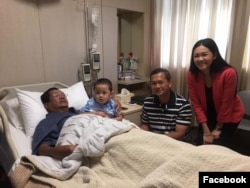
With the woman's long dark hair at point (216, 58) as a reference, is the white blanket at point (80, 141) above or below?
below

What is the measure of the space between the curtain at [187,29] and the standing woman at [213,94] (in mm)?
1106

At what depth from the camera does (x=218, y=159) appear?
1.02 meters

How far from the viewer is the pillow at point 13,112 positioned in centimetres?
178

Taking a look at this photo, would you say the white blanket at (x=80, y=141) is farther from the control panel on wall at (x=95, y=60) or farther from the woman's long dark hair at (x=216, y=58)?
the control panel on wall at (x=95, y=60)

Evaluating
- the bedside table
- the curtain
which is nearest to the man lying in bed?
the bedside table

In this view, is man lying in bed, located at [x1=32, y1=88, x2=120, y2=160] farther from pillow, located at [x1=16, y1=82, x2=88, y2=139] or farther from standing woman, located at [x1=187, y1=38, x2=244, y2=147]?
standing woman, located at [x1=187, y1=38, x2=244, y2=147]

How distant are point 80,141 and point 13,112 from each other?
0.83 metres

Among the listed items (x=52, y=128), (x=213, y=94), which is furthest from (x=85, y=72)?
(x=213, y=94)

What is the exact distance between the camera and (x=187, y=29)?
2883 millimetres

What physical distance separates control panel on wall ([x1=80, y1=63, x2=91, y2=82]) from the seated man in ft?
3.17

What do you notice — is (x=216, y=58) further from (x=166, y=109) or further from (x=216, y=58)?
(x=166, y=109)

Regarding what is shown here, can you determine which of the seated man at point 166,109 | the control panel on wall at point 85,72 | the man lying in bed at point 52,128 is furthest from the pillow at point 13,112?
the seated man at point 166,109

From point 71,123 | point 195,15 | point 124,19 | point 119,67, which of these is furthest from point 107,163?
point 124,19

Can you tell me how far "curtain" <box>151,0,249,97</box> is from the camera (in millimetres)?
2525
